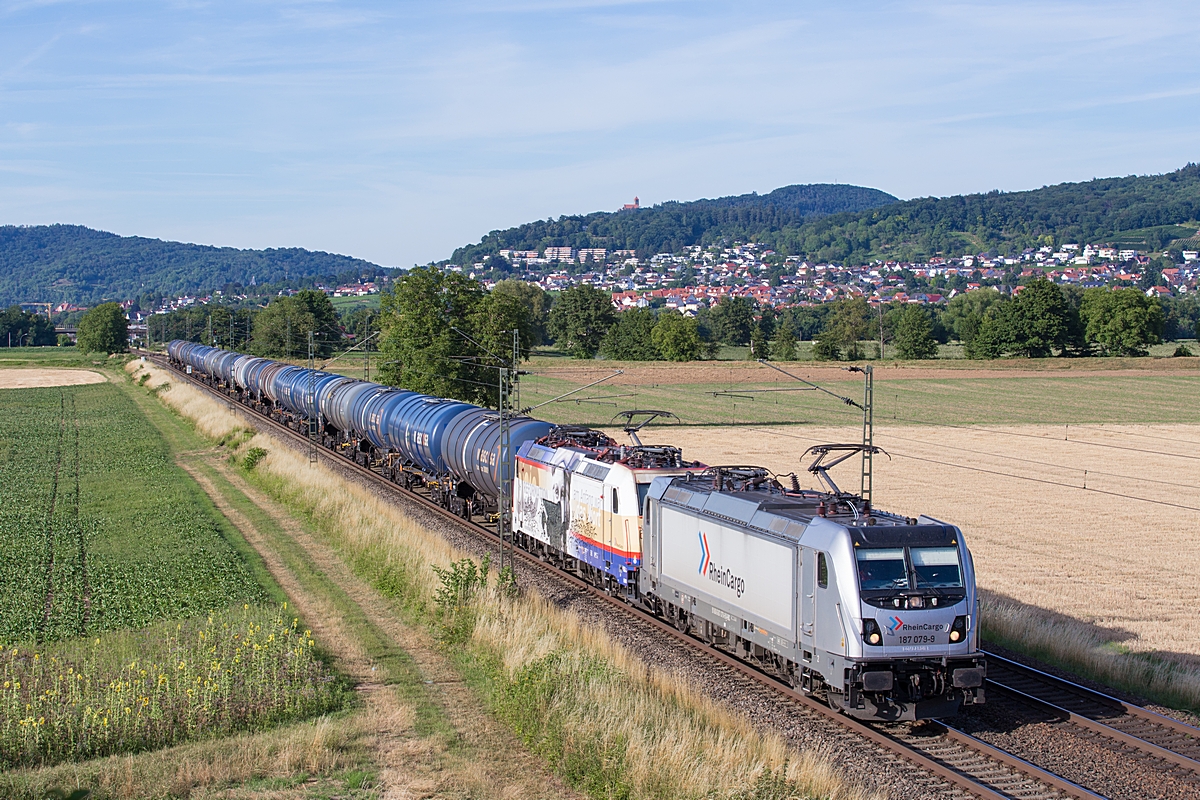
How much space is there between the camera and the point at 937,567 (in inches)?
636

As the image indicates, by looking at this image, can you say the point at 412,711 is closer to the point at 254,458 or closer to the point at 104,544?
the point at 104,544

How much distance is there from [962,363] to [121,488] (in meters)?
99.8

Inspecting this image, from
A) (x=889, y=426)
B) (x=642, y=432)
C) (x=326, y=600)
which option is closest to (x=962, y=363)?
(x=889, y=426)

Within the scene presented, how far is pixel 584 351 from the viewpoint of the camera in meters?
161

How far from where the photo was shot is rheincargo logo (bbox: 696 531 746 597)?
1867cm

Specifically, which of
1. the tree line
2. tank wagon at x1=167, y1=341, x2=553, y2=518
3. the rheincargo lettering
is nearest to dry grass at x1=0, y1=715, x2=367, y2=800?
the rheincargo lettering

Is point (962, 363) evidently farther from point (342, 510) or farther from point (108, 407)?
point (342, 510)

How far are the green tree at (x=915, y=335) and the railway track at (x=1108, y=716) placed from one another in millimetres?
121244

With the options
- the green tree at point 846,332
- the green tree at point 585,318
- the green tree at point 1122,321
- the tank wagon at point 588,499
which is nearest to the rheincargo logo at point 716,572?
the tank wagon at point 588,499

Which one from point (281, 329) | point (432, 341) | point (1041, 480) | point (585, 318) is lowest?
point (1041, 480)

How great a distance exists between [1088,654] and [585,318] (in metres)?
142

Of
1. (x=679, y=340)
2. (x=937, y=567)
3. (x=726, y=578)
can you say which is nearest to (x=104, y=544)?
(x=726, y=578)

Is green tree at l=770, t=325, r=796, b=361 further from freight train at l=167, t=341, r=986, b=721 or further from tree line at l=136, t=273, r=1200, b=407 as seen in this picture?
freight train at l=167, t=341, r=986, b=721

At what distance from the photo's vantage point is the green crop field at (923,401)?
7900 centimetres
